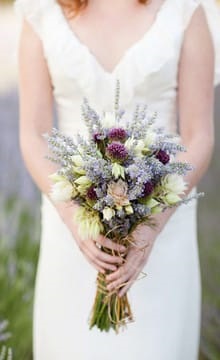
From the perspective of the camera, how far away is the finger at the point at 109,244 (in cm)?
284

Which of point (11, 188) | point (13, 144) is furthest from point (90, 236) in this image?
point (13, 144)

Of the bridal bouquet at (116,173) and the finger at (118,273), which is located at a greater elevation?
the bridal bouquet at (116,173)

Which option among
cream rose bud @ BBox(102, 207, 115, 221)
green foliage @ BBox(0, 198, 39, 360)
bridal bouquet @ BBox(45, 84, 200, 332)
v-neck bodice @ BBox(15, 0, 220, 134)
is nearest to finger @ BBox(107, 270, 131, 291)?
bridal bouquet @ BBox(45, 84, 200, 332)

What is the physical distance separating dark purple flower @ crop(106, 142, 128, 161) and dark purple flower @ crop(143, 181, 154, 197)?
96mm

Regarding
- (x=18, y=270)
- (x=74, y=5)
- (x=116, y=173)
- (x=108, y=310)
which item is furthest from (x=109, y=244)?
(x=18, y=270)

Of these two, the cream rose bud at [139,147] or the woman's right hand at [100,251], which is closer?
the cream rose bud at [139,147]

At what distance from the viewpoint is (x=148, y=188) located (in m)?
2.64

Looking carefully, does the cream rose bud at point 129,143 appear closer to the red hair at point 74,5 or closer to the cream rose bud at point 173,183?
the cream rose bud at point 173,183

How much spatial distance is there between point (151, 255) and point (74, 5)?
2.80 feet

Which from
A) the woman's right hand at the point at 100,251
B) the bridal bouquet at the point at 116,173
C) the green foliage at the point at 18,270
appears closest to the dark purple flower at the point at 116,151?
the bridal bouquet at the point at 116,173

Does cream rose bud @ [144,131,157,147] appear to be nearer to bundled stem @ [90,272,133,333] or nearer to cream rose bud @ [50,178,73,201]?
cream rose bud @ [50,178,73,201]

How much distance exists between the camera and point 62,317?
3.42 meters

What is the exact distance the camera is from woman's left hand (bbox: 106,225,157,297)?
2918 mm

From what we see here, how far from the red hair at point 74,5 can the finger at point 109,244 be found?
880mm
